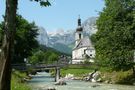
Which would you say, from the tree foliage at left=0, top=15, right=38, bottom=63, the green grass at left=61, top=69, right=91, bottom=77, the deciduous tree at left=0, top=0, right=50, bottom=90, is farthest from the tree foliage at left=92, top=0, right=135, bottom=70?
the deciduous tree at left=0, top=0, right=50, bottom=90

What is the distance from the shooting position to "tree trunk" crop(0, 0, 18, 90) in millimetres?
14906

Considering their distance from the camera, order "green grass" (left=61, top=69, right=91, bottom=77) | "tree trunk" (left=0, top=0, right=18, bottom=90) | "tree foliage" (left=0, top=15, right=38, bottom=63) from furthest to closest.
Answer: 1. "green grass" (left=61, top=69, right=91, bottom=77)
2. "tree foliage" (left=0, top=15, right=38, bottom=63)
3. "tree trunk" (left=0, top=0, right=18, bottom=90)

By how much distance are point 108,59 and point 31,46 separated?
38.4 meters

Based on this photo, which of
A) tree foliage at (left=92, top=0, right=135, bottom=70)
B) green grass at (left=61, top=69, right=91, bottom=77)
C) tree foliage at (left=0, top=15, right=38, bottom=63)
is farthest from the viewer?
green grass at (left=61, top=69, right=91, bottom=77)

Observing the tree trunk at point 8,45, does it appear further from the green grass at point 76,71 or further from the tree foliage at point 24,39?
the green grass at point 76,71

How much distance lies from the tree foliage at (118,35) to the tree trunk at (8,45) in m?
51.3

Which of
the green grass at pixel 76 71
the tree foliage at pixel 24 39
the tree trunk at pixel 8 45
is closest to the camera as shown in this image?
the tree trunk at pixel 8 45

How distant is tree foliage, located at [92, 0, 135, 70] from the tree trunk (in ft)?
168

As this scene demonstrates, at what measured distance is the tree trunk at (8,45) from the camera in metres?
14.9

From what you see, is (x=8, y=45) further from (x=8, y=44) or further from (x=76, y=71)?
(x=76, y=71)

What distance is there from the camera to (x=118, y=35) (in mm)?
65938

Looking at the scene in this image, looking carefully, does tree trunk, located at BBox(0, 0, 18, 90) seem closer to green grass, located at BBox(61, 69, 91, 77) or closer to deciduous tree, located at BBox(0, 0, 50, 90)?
deciduous tree, located at BBox(0, 0, 50, 90)

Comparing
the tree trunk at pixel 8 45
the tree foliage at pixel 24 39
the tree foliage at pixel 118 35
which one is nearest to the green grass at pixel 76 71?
the tree foliage at pixel 24 39

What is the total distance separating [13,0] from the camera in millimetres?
14961
